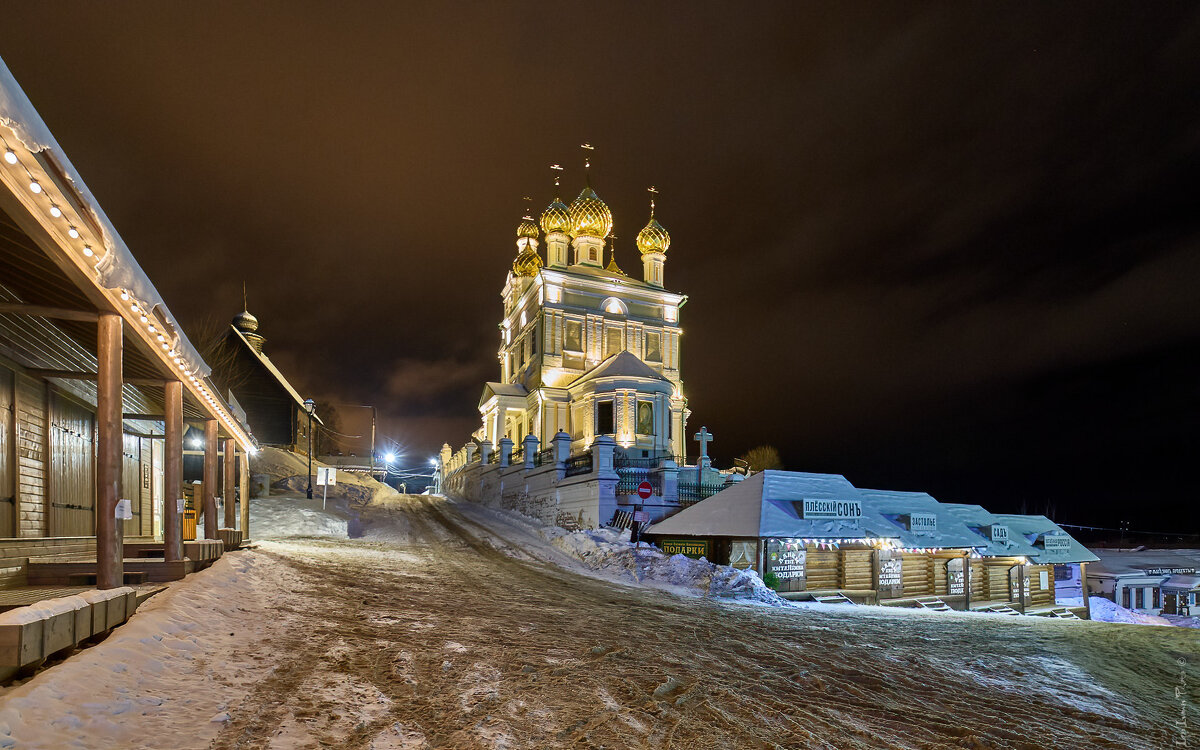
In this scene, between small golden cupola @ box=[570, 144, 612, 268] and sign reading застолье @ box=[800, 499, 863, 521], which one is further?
small golden cupola @ box=[570, 144, 612, 268]

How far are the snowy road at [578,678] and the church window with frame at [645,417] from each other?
2684 centimetres

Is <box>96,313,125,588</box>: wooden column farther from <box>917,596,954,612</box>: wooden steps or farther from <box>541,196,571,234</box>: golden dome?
<box>541,196,571,234</box>: golden dome

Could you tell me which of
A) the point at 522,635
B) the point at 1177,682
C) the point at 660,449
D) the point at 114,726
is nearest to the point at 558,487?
the point at 660,449

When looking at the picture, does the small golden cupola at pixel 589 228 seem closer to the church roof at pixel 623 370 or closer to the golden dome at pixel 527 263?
the golden dome at pixel 527 263

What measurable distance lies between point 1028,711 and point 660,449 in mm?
32408

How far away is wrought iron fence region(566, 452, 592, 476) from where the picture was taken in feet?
88.9

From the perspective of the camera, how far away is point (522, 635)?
9758mm

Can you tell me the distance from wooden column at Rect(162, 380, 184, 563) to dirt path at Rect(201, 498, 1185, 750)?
2056mm

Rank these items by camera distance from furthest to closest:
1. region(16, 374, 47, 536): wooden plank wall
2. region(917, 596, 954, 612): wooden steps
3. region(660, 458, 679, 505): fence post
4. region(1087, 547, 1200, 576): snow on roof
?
region(1087, 547, 1200, 576): snow on roof < region(660, 458, 679, 505): fence post < region(917, 596, 954, 612): wooden steps < region(16, 374, 47, 536): wooden plank wall

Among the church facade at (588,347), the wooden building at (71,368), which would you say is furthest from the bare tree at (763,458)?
the wooden building at (71,368)

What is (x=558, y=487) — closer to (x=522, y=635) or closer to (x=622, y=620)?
(x=622, y=620)

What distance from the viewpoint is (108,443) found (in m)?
7.55

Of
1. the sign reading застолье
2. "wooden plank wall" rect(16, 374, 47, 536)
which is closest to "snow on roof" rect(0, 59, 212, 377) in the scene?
"wooden plank wall" rect(16, 374, 47, 536)

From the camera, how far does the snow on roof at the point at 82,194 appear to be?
4461 millimetres
